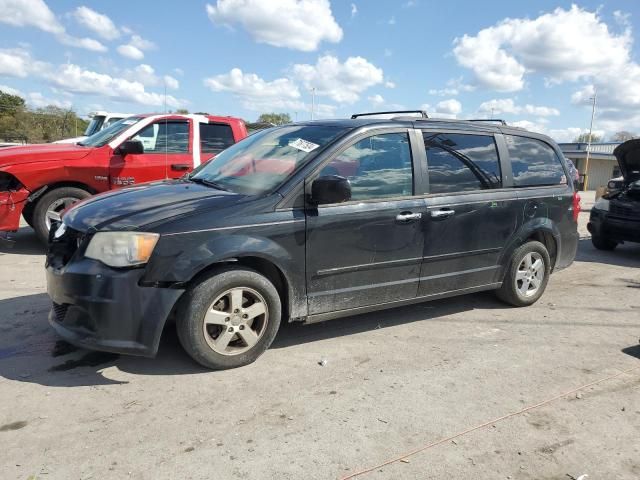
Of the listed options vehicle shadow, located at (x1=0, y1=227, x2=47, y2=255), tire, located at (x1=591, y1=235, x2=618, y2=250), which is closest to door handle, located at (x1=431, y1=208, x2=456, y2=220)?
vehicle shadow, located at (x1=0, y1=227, x2=47, y2=255)

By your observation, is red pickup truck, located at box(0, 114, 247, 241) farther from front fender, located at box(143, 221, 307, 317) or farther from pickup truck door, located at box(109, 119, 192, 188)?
front fender, located at box(143, 221, 307, 317)

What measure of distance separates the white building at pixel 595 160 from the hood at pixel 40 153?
178ft

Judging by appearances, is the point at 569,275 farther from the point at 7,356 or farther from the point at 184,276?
the point at 7,356

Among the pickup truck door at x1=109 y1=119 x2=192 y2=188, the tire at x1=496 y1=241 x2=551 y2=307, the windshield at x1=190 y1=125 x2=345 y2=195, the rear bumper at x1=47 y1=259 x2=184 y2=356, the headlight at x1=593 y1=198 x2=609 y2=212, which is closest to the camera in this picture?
the rear bumper at x1=47 y1=259 x2=184 y2=356

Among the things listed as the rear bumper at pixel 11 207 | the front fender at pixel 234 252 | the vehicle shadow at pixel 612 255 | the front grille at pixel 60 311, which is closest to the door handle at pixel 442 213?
the front fender at pixel 234 252

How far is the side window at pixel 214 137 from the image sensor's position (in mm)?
8297

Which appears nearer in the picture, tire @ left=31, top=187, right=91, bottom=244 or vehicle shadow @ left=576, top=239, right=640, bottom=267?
tire @ left=31, top=187, right=91, bottom=244

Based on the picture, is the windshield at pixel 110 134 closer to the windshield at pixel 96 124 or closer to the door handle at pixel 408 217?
the door handle at pixel 408 217

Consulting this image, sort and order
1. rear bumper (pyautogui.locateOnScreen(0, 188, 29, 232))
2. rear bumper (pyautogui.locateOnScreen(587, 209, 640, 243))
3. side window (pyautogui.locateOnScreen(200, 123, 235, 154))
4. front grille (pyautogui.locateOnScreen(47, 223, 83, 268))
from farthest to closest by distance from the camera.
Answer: rear bumper (pyautogui.locateOnScreen(587, 209, 640, 243)) < side window (pyautogui.locateOnScreen(200, 123, 235, 154)) < rear bumper (pyautogui.locateOnScreen(0, 188, 29, 232)) < front grille (pyautogui.locateOnScreen(47, 223, 83, 268))

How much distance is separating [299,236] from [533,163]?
300 centimetres

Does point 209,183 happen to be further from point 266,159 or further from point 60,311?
point 60,311

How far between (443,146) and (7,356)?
3.89 metres

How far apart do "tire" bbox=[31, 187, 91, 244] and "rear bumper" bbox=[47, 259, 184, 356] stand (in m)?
4.00

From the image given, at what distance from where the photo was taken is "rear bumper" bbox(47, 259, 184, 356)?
11.0ft
